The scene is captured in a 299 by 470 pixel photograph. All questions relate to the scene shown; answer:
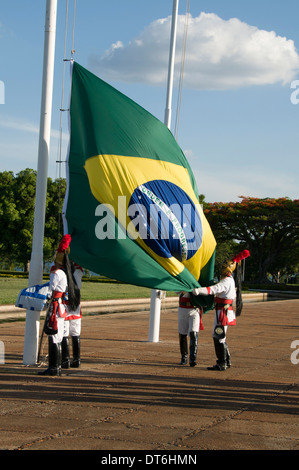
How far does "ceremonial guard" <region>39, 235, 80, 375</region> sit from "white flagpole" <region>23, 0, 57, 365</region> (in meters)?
0.65

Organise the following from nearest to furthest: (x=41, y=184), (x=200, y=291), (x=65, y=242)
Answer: (x=65, y=242) → (x=41, y=184) → (x=200, y=291)

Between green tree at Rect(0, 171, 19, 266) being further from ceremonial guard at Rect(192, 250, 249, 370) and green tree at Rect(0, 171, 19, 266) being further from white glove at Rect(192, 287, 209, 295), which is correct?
white glove at Rect(192, 287, 209, 295)

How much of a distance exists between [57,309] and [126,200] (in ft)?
5.78

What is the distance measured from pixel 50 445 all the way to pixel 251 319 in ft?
49.6

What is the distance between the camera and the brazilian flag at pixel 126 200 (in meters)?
8.89

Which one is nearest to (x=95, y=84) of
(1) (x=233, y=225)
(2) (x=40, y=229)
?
(2) (x=40, y=229)

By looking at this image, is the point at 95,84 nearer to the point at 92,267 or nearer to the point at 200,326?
the point at 92,267

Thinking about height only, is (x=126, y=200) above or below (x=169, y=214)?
above

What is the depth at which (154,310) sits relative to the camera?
1263 cm

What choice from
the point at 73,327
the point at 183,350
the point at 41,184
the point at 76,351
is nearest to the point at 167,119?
the point at 41,184

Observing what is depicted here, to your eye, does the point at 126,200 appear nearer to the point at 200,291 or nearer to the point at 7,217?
the point at 200,291

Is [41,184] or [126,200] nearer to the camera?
[126,200]

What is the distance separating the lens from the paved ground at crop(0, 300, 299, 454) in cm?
575

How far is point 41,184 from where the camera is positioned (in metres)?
9.51
